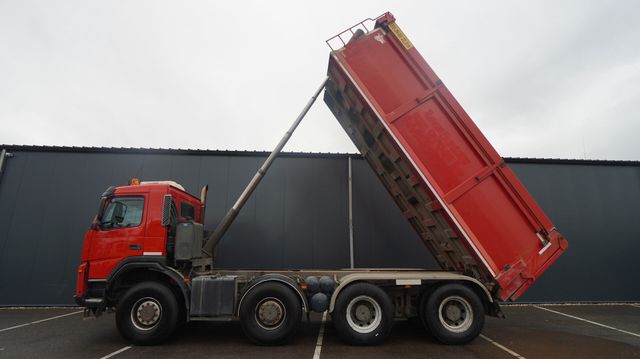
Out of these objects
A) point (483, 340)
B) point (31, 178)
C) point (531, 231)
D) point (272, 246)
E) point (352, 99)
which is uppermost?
point (31, 178)

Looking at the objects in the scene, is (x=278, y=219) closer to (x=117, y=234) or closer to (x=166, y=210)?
(x=166, y=210)

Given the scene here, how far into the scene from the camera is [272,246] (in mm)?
8414

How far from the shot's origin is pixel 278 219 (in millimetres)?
8547

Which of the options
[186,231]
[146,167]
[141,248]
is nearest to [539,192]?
[186,231]

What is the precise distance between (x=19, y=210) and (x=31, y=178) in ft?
3.13

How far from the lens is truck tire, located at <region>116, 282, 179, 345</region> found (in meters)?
5.02

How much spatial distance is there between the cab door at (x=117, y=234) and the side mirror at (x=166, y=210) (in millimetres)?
351

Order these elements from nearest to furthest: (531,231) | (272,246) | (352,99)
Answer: (531,231), (352,99), (272,246)

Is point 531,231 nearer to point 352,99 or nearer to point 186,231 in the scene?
point 352,99

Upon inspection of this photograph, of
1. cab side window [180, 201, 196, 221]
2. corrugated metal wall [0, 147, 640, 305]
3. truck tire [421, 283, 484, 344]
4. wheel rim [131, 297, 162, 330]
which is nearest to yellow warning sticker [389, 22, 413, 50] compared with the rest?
corrugated metal wall [0, 147, 640, 305]

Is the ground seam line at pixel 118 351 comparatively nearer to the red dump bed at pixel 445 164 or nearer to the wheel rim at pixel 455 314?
the wheel rim at pixel 455 314

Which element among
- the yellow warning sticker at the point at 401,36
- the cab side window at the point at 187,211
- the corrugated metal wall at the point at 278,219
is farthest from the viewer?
the corrugated metal wall at the point at 278,219

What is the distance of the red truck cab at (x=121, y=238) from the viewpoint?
516 cm

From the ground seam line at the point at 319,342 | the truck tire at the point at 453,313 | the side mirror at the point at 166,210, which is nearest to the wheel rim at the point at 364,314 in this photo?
the ground seam line at the point at 319,342
